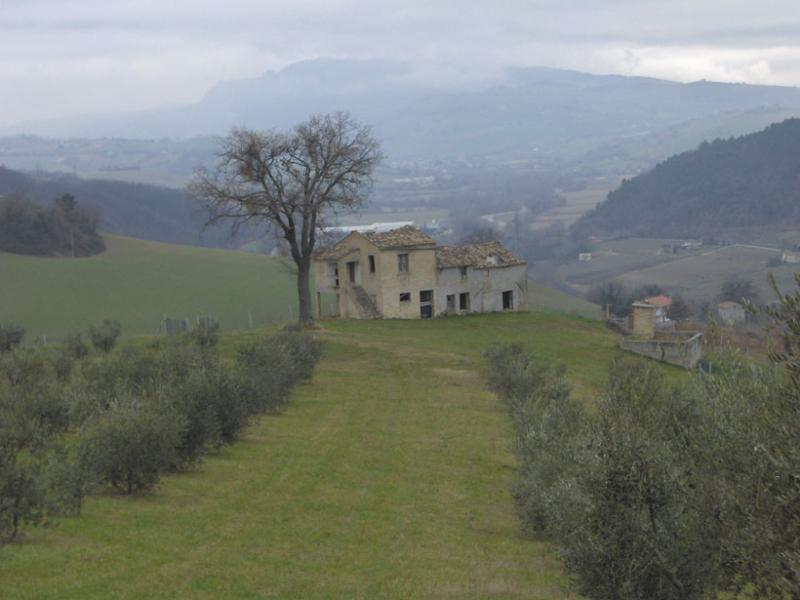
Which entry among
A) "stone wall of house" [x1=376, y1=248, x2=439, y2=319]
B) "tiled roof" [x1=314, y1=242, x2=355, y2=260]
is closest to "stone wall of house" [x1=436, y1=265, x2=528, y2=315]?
"stone wall of house" [x1=376, y1=248, x2=439, y2=319]

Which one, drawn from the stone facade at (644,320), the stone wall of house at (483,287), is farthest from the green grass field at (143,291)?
the stone facade at (644,320)

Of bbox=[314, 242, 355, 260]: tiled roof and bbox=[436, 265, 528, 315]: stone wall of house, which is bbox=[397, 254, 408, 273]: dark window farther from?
bbox=[314, 242, 355, 260]: tiled roof

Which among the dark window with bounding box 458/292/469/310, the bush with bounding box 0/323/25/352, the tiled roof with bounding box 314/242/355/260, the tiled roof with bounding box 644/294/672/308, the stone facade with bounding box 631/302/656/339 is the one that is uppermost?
the tiled roof with bounding box 314/242/355/260

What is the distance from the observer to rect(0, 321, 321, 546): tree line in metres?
20.1

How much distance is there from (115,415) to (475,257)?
178 feet

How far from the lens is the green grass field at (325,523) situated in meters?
18.4

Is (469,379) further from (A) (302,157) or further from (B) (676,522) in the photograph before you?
(B) (676,522)

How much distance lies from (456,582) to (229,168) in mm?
47278

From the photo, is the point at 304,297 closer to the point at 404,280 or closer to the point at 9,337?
the point at 404,280

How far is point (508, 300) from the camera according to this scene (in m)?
78.8

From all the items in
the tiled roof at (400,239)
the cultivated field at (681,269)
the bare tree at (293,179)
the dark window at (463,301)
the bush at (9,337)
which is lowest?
the cultivated field at (681,269)

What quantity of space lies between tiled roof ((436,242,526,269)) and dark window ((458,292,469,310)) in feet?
7.40

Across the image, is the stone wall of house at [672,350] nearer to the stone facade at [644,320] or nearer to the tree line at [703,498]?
the stone facade at [644,320]

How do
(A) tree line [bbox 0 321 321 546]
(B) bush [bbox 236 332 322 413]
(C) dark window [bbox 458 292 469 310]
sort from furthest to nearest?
1. (C) dark window [bbox 458 292 469 310]
2. (B) bush [bbox 236 332 322 413]
3. (A) tree line [bbox 0 321 321 546]
